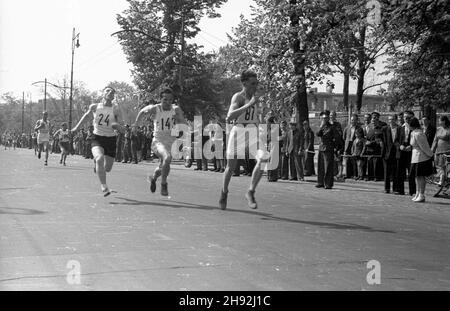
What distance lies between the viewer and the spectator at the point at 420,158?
1301 centimetres

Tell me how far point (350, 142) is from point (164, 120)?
888cm

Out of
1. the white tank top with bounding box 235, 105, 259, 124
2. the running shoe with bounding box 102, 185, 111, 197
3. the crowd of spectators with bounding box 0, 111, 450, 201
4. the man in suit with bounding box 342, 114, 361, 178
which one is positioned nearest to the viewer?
the white tank top with bounding box 235, 105, 259, 124

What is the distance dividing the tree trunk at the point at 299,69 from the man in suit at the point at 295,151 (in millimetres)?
4748

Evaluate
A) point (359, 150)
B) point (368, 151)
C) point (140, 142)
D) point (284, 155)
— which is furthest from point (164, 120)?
point (140, 142)

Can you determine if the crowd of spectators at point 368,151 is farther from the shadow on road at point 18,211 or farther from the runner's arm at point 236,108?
the shadow on road at point 18,211

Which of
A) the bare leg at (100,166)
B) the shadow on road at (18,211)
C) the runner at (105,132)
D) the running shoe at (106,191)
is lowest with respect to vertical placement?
the shadow on road at (18,211)

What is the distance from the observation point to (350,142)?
62.1 feet

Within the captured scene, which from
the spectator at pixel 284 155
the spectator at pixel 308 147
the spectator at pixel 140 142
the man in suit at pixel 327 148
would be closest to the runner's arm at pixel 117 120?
the man in suit at pixel 327 148

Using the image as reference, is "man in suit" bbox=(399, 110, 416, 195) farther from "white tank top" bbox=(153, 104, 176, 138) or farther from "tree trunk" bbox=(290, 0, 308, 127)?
"tree trunk" bbox=(290, 0, 308, 127)

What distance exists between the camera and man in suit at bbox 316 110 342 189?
1580 centimetres

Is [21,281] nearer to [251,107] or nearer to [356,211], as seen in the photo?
[251,107]

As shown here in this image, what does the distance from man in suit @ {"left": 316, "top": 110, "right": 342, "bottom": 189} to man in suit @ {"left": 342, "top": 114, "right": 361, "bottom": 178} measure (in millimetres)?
2629

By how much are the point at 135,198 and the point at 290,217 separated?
11.2ft

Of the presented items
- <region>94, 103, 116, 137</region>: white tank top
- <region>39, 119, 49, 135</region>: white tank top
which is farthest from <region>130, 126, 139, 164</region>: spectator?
<region>94, 103, 116, 137</region>: white tank top
